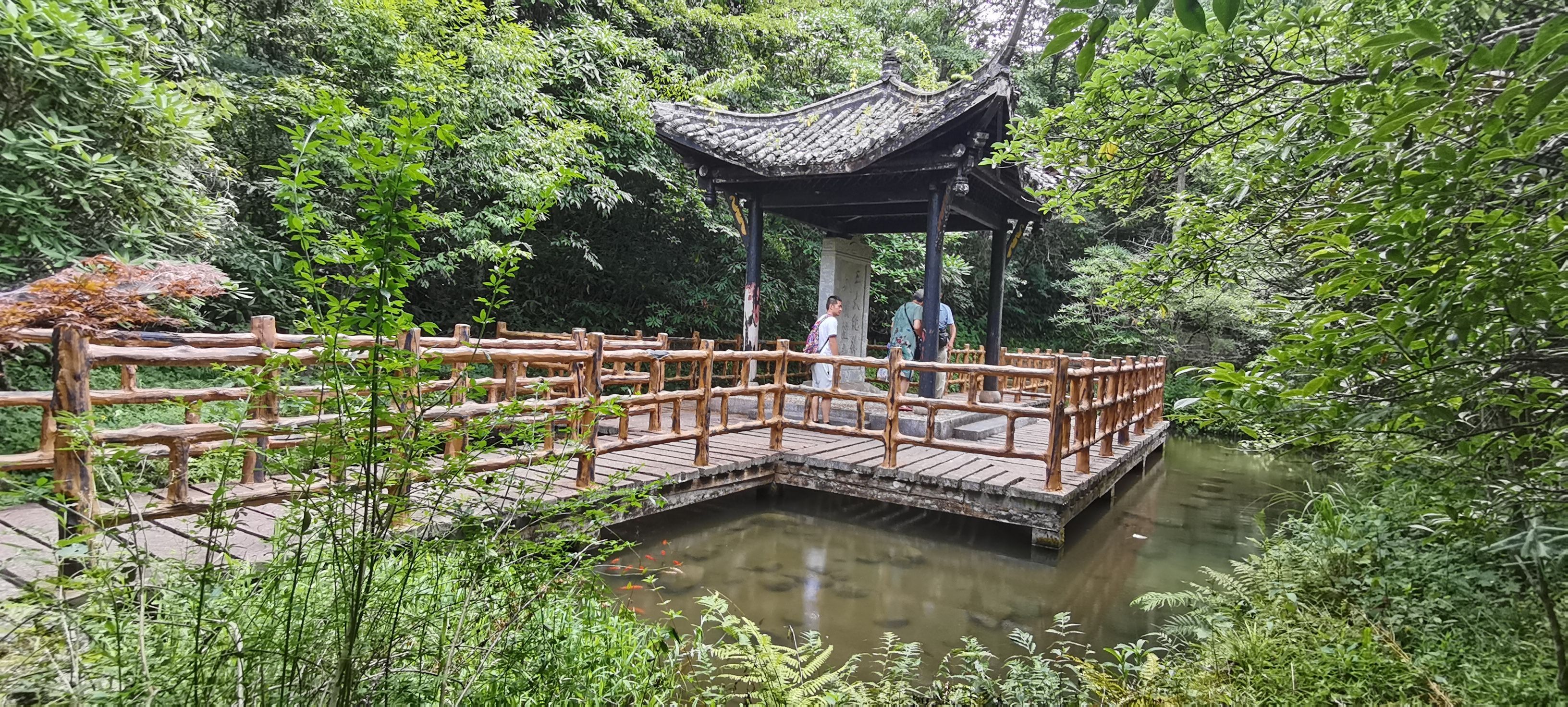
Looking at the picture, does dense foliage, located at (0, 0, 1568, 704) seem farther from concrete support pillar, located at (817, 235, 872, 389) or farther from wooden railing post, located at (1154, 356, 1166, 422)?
wooden railing post, located at (1154, 356, 1166, 422)

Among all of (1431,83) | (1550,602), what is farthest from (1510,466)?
(1431,83)

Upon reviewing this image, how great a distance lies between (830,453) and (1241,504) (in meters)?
4.41

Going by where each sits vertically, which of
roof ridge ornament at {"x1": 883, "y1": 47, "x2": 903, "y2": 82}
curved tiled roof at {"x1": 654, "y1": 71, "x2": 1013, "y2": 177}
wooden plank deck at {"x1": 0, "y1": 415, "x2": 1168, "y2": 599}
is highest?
roof ridge ornament at {"x1": 883, "y1": 47, "x2": 903, "y2": 82}

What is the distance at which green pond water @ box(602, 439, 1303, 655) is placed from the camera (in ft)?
12.5

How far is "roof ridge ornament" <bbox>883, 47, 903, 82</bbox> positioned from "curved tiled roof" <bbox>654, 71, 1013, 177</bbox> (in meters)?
0.06

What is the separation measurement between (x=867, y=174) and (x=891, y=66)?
6.93 ft

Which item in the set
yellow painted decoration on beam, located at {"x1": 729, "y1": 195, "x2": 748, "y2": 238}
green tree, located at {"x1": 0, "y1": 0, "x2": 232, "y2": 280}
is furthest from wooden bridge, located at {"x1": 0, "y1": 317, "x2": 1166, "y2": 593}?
yellow painted decoration on beam, located at {"x1": 729, "y1": 195, "x2": 748, "y2": 238}

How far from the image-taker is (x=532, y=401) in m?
2.34

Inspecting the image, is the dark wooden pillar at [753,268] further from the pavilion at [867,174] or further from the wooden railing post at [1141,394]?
the wooden railing post at [1141,394]

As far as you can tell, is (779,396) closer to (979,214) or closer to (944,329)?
(944,329)

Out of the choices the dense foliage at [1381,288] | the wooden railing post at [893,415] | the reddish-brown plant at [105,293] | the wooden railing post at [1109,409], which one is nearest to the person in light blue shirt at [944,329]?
the wooden railing post at [1109,409]

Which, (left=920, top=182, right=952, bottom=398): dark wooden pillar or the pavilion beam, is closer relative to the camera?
(left=920, top=182, right=952, bottom=398): dark wooden pillar

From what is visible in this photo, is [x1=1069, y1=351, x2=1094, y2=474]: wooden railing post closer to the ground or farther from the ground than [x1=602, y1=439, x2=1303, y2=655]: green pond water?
farther from the ground

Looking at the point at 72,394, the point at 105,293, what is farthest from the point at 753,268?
the point at 72,394
